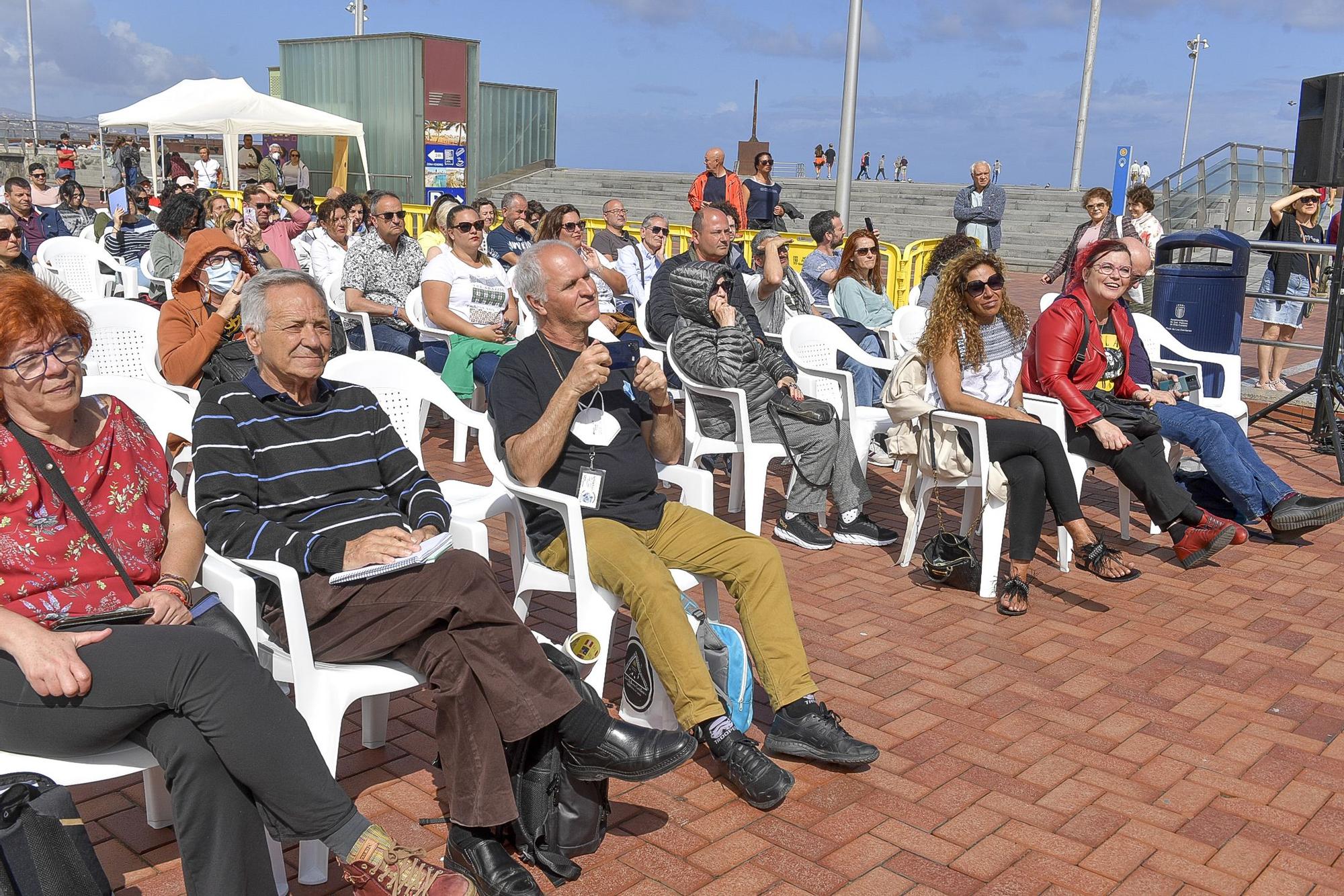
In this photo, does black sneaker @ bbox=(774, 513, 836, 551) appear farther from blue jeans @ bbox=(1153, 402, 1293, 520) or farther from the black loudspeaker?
the black loudspeaker

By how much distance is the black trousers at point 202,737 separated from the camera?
2.33 metres

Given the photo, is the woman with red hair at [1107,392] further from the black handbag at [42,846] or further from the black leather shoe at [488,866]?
the black handbag at [42,846]

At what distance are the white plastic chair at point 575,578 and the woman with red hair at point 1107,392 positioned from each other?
88.1 inches

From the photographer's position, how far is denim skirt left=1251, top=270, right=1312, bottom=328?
9281 millimetres

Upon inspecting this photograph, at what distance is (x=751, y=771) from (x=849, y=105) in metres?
11.2

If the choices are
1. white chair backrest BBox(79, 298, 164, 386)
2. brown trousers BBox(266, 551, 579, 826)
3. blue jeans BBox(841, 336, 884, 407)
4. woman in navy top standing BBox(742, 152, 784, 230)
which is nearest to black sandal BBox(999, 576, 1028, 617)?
blue jeans BBox(841, 336, 884, 407)

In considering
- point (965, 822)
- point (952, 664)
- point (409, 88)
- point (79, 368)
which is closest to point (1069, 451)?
point (952, 664)

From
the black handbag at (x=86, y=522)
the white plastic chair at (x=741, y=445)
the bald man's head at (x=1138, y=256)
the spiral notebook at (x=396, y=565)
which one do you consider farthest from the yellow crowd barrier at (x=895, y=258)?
the black handbag at (x=86, y=522)

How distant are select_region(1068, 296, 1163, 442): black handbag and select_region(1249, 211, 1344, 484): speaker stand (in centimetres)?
272

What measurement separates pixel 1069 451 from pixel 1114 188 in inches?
750

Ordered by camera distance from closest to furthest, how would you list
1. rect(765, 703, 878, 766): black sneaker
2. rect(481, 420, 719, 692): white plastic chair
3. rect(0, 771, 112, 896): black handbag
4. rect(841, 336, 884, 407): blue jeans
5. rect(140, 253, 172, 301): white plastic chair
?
rect(0, 771, 112, 896): black handbag < rect(765, 703, 878, 766): black sneaker < rect(481, 420, 719, 692): white plastic chair < rect(841, 336, 884, 407): blue jeans < rect(140, 253, 172, 301): white plastic chair

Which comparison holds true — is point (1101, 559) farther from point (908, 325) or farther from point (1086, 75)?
point (1086, 75)

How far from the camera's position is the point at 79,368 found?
270cm

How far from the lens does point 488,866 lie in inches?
106
